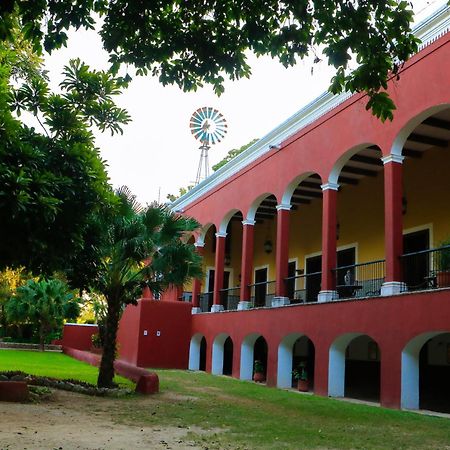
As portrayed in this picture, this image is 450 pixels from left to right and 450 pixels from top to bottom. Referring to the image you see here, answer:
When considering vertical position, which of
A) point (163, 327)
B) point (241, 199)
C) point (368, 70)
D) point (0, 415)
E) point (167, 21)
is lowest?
point (0, 415)

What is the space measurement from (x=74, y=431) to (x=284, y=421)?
3281 millimetres

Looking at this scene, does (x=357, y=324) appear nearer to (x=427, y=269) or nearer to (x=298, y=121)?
(x=427, y=269)

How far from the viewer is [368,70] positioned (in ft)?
18.7

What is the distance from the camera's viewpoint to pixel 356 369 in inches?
720

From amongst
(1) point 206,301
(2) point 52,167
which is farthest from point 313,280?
(2) point 52,167

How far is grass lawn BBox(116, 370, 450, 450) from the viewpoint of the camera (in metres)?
7.82

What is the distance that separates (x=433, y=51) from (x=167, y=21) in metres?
7.95

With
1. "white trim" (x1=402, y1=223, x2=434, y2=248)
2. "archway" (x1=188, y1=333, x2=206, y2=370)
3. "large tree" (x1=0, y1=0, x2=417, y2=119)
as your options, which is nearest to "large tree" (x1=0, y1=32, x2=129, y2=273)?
"large tree" (x1=0, y1=0, x2=417, y2=119)

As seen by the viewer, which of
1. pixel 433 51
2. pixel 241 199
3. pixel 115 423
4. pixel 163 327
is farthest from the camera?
pixel 163 327

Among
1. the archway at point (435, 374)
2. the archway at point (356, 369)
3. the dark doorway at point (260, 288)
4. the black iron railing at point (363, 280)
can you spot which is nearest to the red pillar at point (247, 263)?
the black iron railing at point (363, 280)

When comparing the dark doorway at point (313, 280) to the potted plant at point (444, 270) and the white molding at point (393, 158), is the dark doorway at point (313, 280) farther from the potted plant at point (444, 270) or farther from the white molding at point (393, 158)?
the potted plant at point (444, 270)

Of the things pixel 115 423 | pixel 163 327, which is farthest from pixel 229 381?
pixel 115 423

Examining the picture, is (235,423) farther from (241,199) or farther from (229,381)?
(241,199)

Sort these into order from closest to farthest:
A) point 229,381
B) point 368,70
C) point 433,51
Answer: point 368,70
point 433,51
point 229,381
